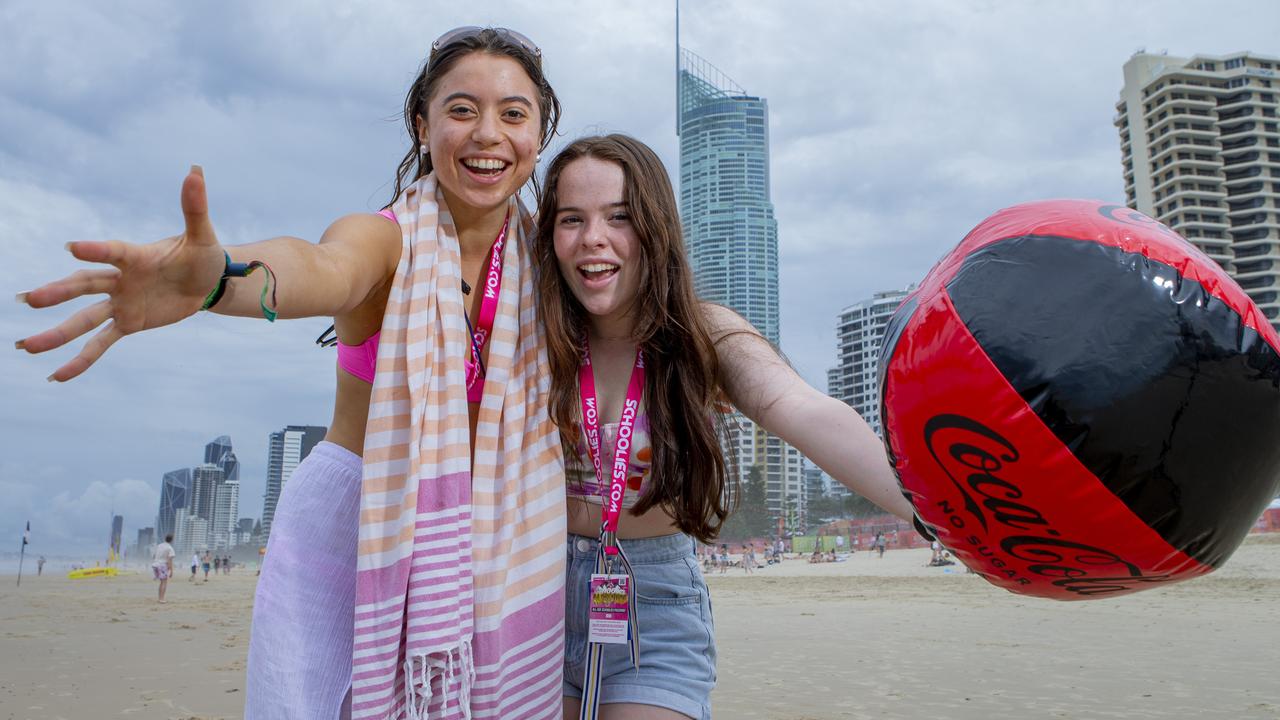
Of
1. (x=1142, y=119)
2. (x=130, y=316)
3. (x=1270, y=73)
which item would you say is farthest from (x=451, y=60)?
(x=1270, y=73)

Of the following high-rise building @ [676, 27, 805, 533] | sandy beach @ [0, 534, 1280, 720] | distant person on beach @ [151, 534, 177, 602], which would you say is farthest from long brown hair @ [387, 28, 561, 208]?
high-rise building @ [676, 27, 805, 533]

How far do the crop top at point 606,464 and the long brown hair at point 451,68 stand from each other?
90cm

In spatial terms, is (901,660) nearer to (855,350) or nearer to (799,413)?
(799,413)

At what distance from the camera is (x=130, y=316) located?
1.46 metres

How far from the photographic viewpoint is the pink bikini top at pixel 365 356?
101 inches

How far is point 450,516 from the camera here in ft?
7.85

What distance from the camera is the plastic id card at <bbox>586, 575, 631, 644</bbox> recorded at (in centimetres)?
259

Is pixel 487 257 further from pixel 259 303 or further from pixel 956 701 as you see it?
pixel 956 701

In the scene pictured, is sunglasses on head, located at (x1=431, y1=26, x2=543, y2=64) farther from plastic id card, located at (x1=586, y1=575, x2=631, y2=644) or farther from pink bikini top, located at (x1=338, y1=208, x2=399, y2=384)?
plastic id card, located at (x1=586, y1=575, x2=631, y2=644)

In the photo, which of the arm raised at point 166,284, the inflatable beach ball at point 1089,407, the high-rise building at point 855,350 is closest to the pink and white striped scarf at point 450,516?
the arm raised at point 166,284

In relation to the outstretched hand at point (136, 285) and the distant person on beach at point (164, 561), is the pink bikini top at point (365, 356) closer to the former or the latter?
the outstretched hand at point (136, 285)

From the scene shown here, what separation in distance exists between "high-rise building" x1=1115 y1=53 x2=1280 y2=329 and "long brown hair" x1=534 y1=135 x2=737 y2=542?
340 feet

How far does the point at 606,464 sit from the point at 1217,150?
4421 inches

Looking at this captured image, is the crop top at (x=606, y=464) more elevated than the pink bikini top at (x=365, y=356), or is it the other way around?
the pink bikini top at (x=365, y=356)
